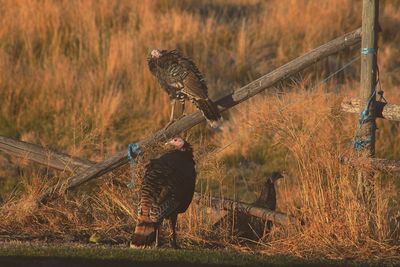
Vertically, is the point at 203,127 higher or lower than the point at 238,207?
higher

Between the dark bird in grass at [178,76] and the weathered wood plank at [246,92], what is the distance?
636mm

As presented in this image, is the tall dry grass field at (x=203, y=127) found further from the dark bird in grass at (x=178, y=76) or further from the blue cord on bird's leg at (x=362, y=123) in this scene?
the dark bird in grass at (x=178, y=76)

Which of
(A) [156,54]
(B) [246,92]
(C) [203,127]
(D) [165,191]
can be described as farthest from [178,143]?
(C) [203,127]

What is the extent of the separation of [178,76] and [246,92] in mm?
1424

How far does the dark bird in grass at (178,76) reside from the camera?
10852 mm

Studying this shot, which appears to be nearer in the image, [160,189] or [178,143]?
[160,189]

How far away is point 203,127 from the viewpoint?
15414 mm

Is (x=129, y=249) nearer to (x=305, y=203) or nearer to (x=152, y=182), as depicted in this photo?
(x=152, y=182)

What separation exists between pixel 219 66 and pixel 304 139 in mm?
8172

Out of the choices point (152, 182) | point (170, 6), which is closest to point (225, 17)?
point (170, 6)

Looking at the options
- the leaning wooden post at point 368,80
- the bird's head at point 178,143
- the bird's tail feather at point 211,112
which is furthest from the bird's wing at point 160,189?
the leaning wooden post at point 368,80

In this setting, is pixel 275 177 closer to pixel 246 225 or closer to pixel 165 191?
pixel 246 225

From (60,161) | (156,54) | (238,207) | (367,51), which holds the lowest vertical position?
(238,207)

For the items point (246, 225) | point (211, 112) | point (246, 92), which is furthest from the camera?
point (246, 225)
